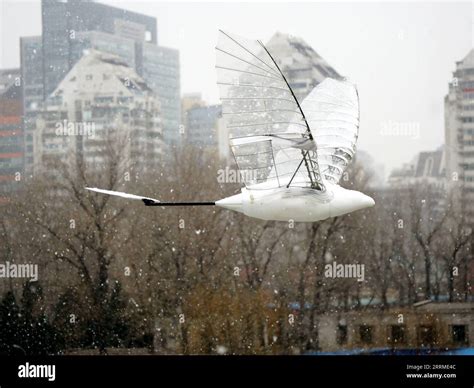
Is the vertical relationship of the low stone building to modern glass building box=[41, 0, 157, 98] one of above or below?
below

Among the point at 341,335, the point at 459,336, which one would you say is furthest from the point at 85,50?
the point at 459,336

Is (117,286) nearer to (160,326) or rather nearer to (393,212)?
(160,326)

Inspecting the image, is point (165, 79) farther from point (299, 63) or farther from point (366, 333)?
point (366, 333)

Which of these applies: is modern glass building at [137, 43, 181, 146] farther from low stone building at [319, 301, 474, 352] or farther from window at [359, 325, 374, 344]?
window at [359, 325, 374, 344]

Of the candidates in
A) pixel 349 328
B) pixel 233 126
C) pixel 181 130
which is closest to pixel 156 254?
pixel 181 130

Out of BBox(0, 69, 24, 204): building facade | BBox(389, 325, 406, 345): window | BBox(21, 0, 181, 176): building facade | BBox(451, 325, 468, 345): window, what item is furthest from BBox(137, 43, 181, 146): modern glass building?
BBox(451, 325, 468, 345): window

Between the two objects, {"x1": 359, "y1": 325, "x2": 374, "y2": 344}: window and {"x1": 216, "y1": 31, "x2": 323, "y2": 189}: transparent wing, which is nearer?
{"x1": 216, "y1": 31, "x2": 323, "y2": 189}: transparent wing

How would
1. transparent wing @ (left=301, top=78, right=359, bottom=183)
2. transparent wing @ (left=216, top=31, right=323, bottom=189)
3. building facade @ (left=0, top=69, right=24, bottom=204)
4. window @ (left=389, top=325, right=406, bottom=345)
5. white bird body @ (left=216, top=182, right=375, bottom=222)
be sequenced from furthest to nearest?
building facade @ (left=0, top=69, right=24, bottom=204), window @ (left=389, top=325, right=406, bottom=345), transparent wing @ (left=301, top=78, right=359, bottom=183), white bird body @ (left=216, top=182, right=375, bottom=222), transparent wing @ (left=216, top=31, right=323, bottom=189)
